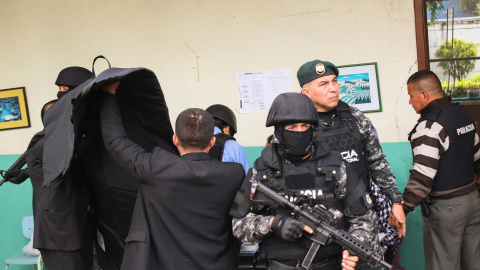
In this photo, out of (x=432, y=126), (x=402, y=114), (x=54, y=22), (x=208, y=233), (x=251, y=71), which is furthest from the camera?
(x=54, y=22)

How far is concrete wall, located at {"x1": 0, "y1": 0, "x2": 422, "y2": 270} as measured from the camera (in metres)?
5.14

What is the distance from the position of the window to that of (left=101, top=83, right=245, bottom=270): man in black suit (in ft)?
10.2

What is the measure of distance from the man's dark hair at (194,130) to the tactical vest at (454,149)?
83.3 inches

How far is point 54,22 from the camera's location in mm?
5895

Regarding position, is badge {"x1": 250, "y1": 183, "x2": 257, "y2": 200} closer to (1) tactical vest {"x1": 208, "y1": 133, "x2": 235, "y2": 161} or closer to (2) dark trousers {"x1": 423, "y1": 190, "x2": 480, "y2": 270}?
(1) tactical vest {"x1": 208, "y1": 133, "x2": 235, "y2": 161}

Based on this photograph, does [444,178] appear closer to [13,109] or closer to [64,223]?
[64,223]

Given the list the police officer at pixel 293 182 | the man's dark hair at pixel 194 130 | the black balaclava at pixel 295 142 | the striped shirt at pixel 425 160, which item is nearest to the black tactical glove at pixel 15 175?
the man's dark hair at pixel 194 130

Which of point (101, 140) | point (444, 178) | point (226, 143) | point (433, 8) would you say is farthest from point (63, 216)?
point (433, 8)

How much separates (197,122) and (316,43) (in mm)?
2740

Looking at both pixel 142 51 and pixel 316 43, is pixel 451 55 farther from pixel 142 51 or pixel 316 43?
pixel 142 51

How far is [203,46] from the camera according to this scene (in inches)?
219

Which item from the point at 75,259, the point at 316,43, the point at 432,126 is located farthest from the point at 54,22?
the point at 432,126

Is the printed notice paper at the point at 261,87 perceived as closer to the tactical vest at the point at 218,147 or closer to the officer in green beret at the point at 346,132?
the tactical vest at the point at 218,147

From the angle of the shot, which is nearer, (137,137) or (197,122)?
(197,122)
